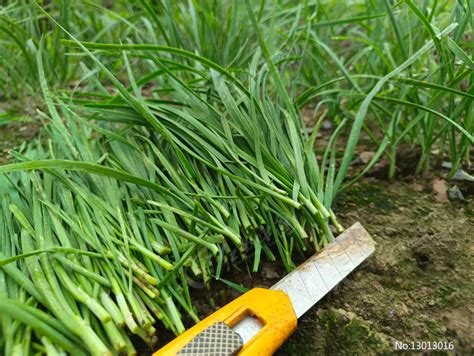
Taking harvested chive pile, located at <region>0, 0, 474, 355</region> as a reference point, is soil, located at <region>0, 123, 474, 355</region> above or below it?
below

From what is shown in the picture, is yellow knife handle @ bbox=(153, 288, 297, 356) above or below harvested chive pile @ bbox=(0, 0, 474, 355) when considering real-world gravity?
below

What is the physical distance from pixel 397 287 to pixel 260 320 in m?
0.29

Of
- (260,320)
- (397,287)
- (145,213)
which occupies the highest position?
(145,213)

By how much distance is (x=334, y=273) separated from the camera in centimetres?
85

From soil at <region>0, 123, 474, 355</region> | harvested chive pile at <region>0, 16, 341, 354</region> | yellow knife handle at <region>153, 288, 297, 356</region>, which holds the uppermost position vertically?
harvested chive pile at <region>0, 16, 341, 354</region>

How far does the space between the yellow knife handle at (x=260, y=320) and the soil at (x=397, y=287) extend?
0.06m

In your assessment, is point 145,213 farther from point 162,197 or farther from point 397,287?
point 397,287

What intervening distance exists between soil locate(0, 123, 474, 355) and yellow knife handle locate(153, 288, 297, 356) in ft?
0.21

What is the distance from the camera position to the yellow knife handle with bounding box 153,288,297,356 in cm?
70

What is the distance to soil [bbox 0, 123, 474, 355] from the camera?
782 mm

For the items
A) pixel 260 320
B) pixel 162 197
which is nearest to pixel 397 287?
pixel 260 320

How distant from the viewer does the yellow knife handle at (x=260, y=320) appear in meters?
0.70

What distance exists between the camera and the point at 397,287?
87 cm

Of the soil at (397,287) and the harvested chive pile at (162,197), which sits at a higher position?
the harvested chive pile at (162,197)
